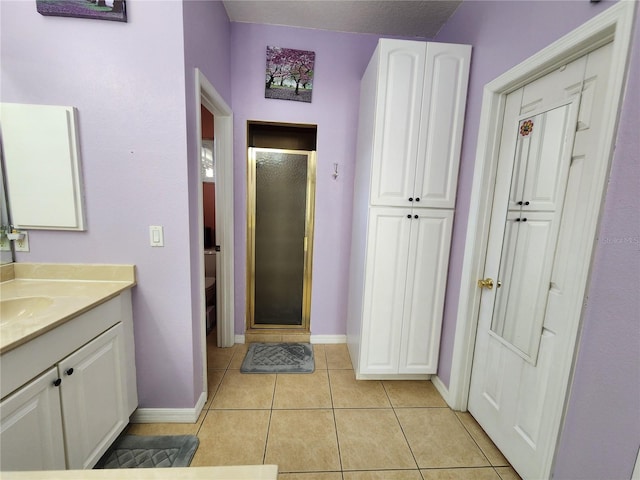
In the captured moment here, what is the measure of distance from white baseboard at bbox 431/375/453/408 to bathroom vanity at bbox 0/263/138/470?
6.87ft

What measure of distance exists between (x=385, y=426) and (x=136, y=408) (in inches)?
62.6

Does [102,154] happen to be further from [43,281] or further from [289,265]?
[289,265]

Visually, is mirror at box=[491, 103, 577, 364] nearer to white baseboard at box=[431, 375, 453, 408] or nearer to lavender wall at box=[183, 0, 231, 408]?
white baseboard at box=[431, 375, 453, 408]

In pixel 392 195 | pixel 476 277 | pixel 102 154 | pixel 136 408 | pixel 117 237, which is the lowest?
pixel 136 408

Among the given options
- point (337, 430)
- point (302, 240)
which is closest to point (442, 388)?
point (337, 430)

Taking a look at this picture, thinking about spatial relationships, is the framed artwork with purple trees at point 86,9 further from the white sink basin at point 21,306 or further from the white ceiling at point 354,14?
the white sink basin at point 21,306

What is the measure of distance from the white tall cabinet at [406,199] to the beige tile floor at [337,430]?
9.4 inches

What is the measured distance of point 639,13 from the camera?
2.41 feet

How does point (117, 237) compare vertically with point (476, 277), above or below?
above

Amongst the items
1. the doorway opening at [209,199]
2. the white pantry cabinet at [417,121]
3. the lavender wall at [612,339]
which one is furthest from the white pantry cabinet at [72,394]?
the lavender wall at [612,339]

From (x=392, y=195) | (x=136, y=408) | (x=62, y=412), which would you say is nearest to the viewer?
(x=62, y=412)

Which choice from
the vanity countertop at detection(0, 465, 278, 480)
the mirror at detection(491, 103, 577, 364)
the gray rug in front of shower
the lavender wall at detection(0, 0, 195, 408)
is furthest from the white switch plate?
the mirror at detection(491, 103, 577, 364)

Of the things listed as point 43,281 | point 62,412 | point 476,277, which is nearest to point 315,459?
point 62,412

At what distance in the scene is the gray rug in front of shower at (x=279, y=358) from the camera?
211 cm
